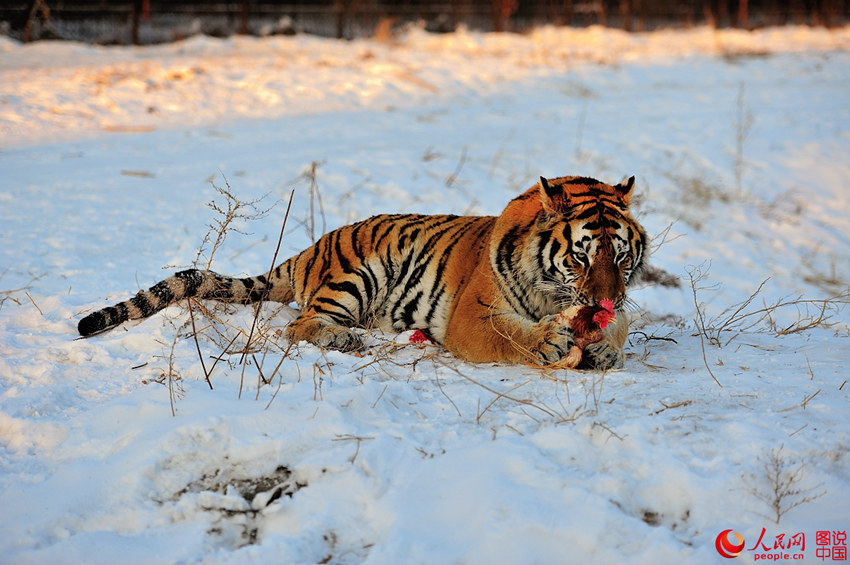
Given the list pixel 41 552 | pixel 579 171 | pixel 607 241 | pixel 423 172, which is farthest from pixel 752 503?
pixel 579 171

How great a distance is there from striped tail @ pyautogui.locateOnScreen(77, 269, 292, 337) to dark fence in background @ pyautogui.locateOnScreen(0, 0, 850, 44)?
12.0m

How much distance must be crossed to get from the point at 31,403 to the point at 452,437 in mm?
1712

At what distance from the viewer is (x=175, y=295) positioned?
4133 millimetres

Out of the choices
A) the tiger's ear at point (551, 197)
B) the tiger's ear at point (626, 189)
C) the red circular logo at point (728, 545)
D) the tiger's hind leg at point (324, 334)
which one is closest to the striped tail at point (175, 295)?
the tiger's hind leg at point (324, 334)

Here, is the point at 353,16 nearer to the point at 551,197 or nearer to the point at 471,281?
the point at 471,281

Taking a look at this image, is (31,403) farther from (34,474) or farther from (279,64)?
(279,64)

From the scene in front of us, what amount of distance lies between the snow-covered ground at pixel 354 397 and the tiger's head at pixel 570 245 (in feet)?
1.55

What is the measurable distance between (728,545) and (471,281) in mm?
2145

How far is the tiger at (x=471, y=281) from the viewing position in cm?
369

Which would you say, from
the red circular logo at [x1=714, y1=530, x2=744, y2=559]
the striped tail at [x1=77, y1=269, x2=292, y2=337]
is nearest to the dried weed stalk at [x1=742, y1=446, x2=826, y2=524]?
the red circular logo at [x1=714, y1=530, x2=744, y2=559]

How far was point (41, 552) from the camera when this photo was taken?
2.31 m

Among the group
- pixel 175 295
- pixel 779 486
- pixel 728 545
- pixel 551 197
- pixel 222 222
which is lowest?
pixel 728 545

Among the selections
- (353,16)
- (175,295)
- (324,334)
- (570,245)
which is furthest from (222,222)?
(353,16)

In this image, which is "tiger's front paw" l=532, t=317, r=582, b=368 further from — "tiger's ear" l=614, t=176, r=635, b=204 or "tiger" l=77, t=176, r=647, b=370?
"tiger's ear" l=614, t=176, r=635, b=204
